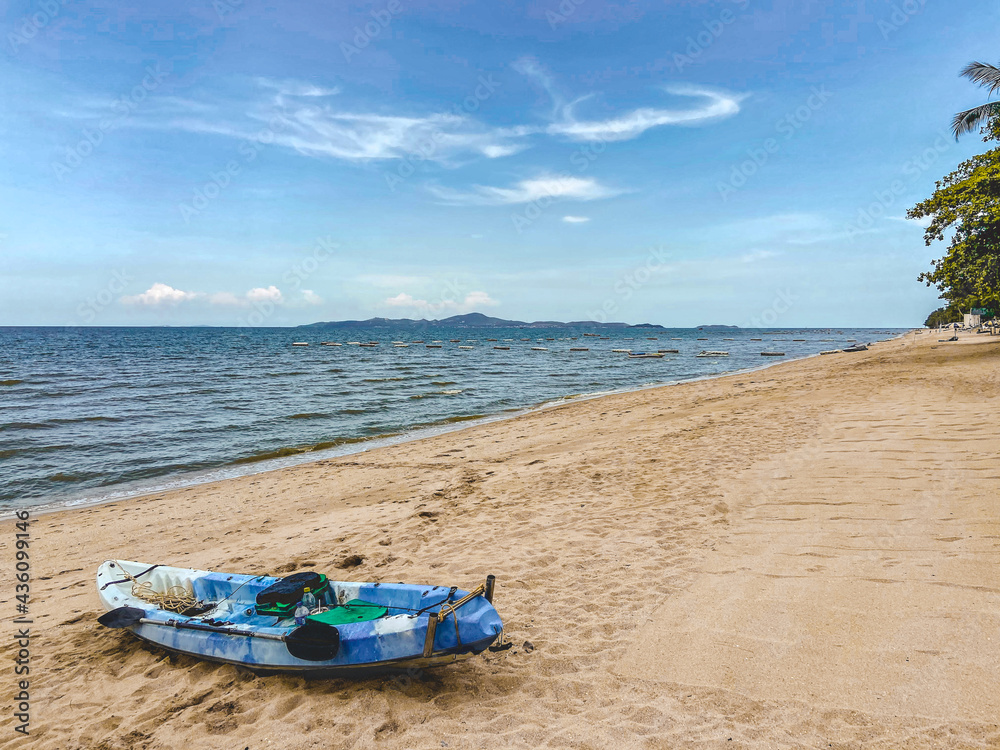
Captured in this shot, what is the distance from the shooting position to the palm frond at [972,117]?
69.3 ft

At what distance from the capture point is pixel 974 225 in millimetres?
18828

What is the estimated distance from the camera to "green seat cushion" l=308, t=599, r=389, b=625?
4.62 m

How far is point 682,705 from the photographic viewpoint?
354cm

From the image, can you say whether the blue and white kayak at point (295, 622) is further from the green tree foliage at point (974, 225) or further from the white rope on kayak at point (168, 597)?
the green tree foliage at point (974, 225)

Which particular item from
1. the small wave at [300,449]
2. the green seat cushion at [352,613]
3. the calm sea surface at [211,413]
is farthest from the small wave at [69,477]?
the green seat cushion at [352,613]

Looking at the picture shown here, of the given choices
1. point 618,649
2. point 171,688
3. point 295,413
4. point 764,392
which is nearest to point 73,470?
point 295,413

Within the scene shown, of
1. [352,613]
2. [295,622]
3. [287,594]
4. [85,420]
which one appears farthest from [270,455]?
[352,613]

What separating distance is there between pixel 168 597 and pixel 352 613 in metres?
2.43

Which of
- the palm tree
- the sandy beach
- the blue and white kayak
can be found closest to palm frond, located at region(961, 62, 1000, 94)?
the palm tree

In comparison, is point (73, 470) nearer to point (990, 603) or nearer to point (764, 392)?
point (990, 603)

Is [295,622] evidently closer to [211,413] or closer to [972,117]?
[211,413]

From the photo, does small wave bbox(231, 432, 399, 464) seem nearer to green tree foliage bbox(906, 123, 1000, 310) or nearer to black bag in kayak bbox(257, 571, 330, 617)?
black bag in kayak bbox(257, 571, 330, 617)

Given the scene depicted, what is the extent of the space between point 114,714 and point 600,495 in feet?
21.1

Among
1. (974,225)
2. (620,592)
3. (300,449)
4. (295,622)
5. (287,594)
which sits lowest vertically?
(300,449)
